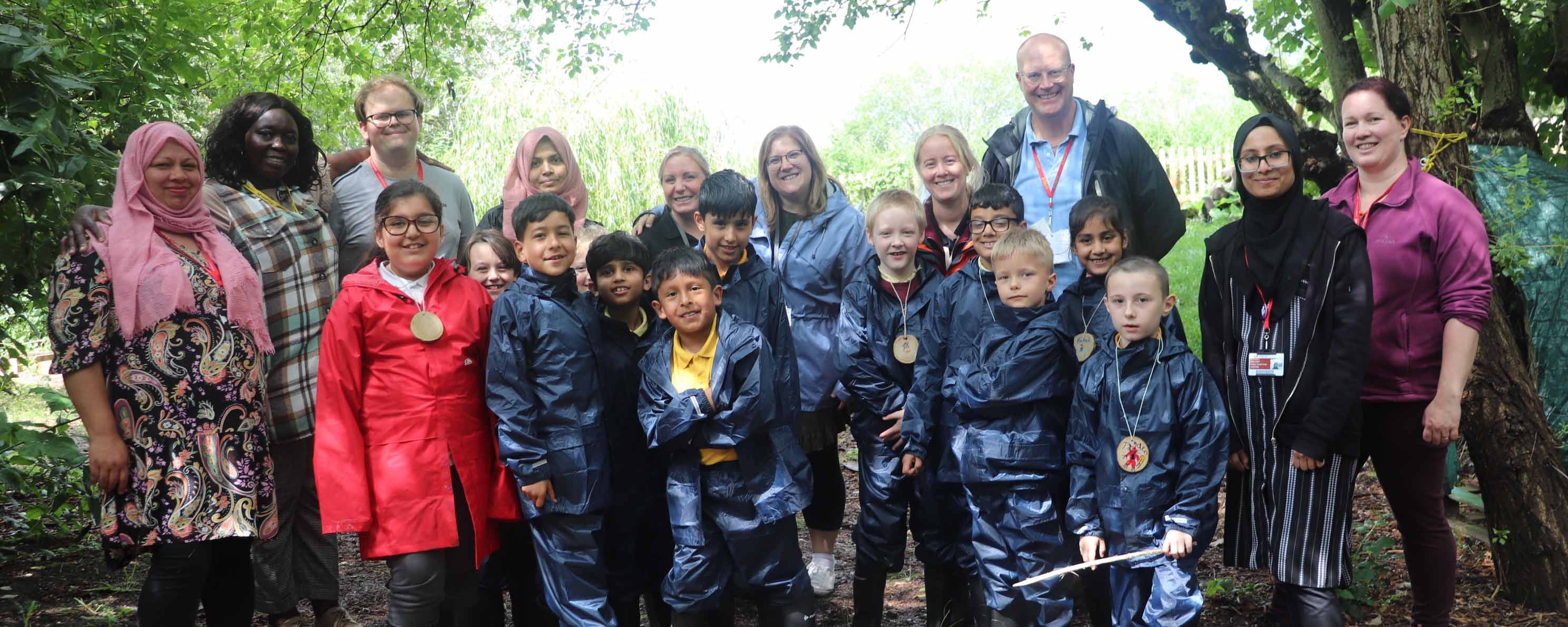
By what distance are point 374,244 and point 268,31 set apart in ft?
13.3

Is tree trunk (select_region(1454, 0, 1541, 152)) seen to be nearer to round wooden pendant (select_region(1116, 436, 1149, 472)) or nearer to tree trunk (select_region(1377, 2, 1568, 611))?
tree trunk (select_region(1377, 2, 1568, 611))

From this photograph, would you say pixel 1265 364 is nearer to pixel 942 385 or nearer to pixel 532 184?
pixel 942 385

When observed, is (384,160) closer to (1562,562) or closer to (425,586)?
(425,586)

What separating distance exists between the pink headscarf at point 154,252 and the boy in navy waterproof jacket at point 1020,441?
2.23 metres

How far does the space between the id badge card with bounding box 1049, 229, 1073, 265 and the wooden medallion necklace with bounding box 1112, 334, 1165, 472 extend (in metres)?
0.71

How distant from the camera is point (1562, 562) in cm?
393

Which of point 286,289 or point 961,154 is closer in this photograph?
point 286,289

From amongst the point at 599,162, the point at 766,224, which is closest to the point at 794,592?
the point at 766,224

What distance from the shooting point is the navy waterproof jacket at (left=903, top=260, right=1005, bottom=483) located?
140 inches

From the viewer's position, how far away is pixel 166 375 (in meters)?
3.10

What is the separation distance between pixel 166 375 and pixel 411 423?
0.69 metres

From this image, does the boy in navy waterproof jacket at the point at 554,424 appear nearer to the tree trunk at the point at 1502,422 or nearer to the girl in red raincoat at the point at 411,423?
the girl in red raincoat at the point at 411,423

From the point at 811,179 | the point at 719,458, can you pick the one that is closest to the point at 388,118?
the point at 811,179

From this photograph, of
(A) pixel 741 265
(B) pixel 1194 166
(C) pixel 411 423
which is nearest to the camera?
(C) pixel 411 423
